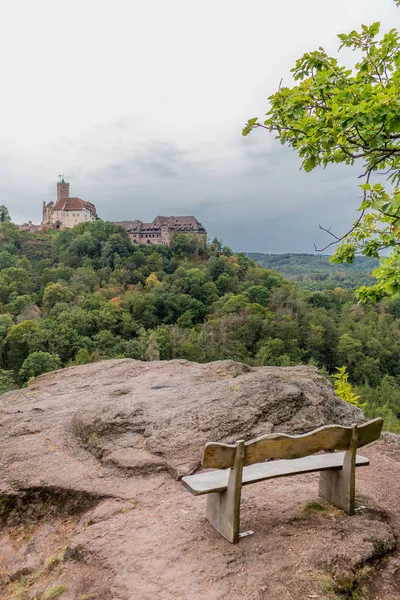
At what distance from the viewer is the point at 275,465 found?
12.3 ft

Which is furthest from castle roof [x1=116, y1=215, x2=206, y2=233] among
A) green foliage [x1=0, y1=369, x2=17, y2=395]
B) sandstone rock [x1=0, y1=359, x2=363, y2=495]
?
sandstone rock [x1=0, y1=359, x2=363, y2=495]

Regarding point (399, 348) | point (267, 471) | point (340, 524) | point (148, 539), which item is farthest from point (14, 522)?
point (399, 348)

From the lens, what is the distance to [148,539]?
3561mm

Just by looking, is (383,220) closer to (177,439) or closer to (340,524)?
(340,524)

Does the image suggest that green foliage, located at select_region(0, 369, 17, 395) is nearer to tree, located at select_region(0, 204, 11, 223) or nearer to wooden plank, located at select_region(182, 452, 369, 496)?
wooden plank, located at select_region(182, 452, 369, 496)

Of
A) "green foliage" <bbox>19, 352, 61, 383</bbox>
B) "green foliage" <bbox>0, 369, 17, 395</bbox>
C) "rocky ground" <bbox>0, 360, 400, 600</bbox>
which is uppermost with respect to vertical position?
"rocky ground" <bbox>0, 360, 400, 600</bbox>

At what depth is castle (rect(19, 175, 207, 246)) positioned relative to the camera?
9325 centimetres

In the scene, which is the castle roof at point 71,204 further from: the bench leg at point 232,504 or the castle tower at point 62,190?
the bench leg at point 232,504

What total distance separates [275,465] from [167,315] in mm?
58273

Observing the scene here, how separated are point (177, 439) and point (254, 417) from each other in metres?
1.18

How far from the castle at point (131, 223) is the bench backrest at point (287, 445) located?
89000 millimetres

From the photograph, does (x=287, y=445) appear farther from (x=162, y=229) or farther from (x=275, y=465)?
(x=162, y=229)

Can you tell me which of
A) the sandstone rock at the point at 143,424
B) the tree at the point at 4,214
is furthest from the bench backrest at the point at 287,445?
the tree at the point at 4,214

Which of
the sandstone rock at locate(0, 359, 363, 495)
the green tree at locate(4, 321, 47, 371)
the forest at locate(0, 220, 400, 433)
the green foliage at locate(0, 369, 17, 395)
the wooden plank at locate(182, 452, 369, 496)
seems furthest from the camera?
the forest at locate(0, 220, 400, 433)
